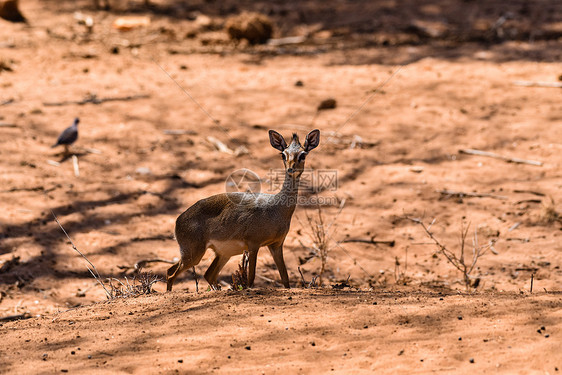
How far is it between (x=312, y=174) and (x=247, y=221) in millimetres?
3433

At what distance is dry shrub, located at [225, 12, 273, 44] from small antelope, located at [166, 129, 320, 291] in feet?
27.6

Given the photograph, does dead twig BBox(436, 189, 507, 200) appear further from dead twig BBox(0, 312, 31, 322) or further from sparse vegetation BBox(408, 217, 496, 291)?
dead twig BBox(0, 312, 31, 322)

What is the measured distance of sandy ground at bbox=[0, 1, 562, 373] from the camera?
4117 millimetres

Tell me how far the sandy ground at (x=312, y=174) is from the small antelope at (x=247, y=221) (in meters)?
0.38

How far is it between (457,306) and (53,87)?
8838 millimetres

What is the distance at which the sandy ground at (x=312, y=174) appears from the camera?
13.5 ft

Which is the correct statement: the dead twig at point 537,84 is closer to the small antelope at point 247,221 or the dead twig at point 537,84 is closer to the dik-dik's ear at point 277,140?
the small antelope at point 247,221

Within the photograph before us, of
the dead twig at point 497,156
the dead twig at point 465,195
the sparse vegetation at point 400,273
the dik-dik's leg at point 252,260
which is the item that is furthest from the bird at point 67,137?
the dead twig at point 497,156

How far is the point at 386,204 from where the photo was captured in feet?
25.9

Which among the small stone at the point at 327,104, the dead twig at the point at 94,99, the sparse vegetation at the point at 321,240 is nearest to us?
the sparse vegetation at the point at 321,240

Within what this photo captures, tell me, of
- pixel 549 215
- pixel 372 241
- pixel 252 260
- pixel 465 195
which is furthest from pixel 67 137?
pixel 549 215

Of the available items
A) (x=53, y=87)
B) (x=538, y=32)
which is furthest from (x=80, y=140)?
(x=538, y=32)

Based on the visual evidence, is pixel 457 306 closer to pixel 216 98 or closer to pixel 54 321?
pixel 54 321

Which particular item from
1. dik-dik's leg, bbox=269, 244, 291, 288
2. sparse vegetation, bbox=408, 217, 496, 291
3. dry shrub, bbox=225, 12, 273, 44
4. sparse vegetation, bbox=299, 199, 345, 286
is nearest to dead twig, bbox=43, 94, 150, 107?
dry shrub, bbox=225, 12, 273, 44
